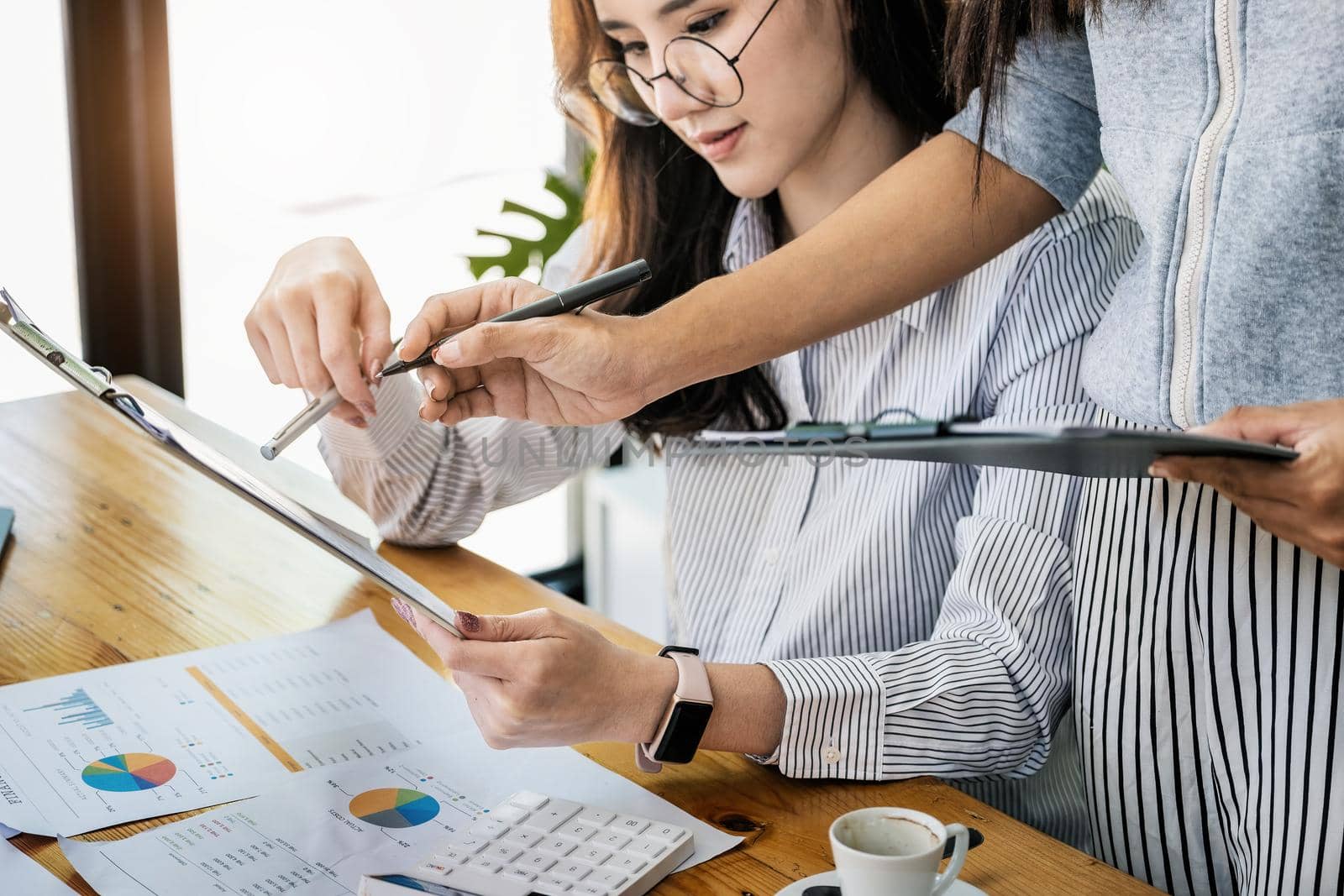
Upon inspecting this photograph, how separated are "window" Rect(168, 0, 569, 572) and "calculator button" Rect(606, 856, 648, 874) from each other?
5.92 ft

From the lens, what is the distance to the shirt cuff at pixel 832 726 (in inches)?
33.3

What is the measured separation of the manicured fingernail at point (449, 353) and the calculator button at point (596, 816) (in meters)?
0.34

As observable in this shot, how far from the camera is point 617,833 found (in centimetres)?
75

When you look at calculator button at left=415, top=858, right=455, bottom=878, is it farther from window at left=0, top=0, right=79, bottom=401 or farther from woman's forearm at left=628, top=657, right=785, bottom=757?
window at left=0, top=0, right=79, bottom=401

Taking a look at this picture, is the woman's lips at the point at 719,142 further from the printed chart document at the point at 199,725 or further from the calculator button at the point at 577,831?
the calculator button at the point at 577,831

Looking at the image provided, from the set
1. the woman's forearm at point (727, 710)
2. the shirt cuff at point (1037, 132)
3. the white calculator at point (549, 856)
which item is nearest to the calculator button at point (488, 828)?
the white calculator at point (549, 856)

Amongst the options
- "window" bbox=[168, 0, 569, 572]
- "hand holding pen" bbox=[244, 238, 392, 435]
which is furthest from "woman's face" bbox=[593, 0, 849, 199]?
"window" bbox=[168, 0, 569, 572]

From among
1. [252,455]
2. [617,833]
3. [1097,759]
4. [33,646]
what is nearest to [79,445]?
[252,455]

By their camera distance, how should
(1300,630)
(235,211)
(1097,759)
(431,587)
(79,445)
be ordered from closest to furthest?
(1300,630) < (1097,759) < (431,587) < (79,445) < (235,211)

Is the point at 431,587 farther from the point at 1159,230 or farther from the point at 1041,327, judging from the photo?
the point at 1159,230

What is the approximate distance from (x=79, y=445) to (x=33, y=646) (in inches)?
24.4

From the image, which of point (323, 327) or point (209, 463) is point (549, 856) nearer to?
point (209, 463)

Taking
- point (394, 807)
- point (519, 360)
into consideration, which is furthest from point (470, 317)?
point (394, 807)

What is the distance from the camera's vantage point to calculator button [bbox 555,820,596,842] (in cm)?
75
